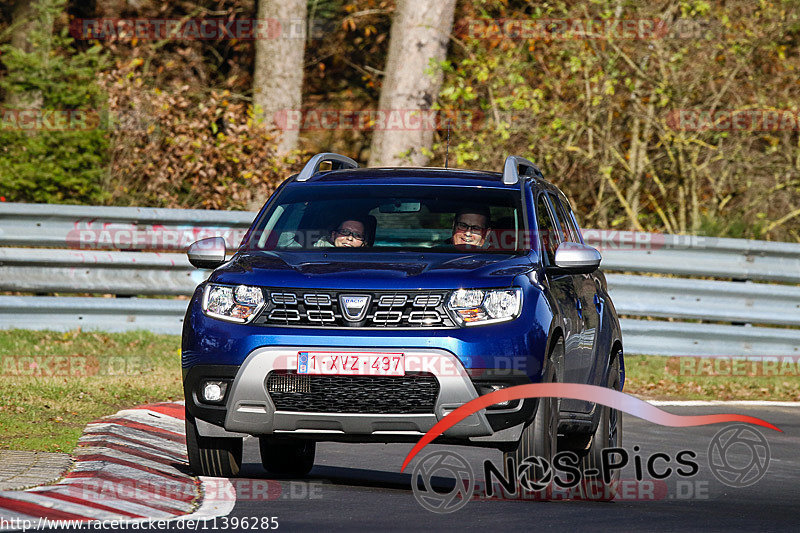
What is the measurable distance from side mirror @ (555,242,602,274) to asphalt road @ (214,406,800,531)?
1.24 metres

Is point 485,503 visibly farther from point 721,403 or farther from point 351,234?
point 721,403

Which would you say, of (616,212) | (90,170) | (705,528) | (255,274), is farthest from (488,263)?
(616,212)

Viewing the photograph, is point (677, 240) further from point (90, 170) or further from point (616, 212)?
point (90, 170)

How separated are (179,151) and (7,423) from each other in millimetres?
9059

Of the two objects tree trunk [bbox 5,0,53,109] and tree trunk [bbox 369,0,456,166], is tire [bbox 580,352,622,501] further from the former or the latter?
A: tree trunk [bbox 5,0,53,109]

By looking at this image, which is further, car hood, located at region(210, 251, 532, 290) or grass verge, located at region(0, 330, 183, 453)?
grass verge, located at region(0, 330, 183, 453)

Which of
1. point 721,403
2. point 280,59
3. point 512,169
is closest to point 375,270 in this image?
point 512,169

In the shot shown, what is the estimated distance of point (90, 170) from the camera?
17969 mm

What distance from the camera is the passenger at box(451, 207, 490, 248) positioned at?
809cm

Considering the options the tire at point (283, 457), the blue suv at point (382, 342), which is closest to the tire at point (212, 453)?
the blue suv at point (382, 342)

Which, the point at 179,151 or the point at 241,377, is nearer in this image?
the point at 241,377

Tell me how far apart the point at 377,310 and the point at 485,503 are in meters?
1.19

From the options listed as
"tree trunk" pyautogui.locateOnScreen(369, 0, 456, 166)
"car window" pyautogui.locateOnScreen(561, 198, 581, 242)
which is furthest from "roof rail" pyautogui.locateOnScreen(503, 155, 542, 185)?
"tree trunk" pyautogui.locateOnScreen(369, 0, 456, 166)

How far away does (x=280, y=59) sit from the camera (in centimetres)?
2133
